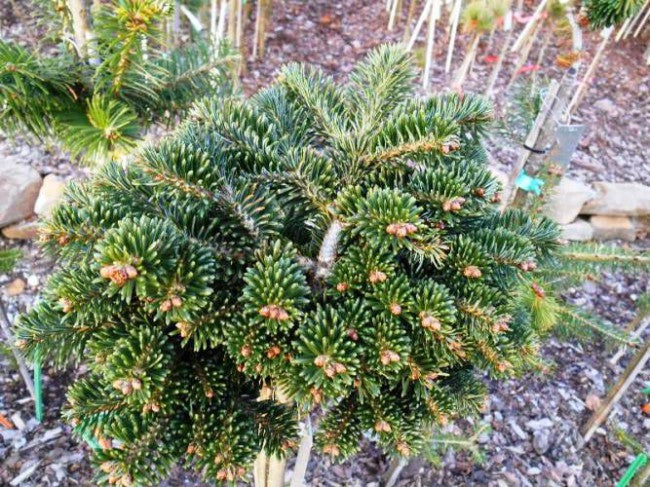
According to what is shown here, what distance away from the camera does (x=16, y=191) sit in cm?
211

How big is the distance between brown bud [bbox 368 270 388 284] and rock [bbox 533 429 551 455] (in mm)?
1583

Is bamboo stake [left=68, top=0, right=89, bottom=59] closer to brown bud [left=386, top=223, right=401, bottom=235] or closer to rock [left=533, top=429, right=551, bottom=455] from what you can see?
brown bud [left=386, top=223, right=401, bottom=235]

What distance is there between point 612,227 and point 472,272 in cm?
260

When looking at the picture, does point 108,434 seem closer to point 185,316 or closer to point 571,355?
point 185,316

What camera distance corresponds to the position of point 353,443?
61 centimetres

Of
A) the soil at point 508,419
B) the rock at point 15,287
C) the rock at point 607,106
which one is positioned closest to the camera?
the soil at point 508,419

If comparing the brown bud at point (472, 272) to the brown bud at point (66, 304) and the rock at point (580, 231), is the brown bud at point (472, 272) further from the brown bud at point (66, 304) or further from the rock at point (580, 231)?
the rock at point (580, 231)

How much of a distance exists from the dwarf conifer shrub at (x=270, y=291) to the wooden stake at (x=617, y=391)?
46.6 inches

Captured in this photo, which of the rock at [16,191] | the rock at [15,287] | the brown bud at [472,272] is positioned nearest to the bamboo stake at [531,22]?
the brown bud at [472,272]

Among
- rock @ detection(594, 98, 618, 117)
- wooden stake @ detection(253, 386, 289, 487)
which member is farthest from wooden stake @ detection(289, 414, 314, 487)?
rock @ detection(594, 98, 618, 117)

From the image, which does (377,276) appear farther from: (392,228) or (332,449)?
(332,449)

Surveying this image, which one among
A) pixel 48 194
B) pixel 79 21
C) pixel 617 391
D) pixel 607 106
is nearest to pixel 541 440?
pixel 617 391

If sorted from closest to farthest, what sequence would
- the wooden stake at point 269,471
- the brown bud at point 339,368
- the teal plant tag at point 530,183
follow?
the brown bud at point 339,368 → the wooden stake at point 269,471 → the teal plant tag at point 530,183

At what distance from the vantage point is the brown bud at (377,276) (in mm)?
532
